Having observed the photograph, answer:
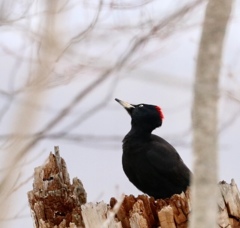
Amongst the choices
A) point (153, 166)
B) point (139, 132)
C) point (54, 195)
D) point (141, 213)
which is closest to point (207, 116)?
point (141, 213)

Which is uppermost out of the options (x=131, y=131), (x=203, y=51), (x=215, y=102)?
(x=131, y=131)

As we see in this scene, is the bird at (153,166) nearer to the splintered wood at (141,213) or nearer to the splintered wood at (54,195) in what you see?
the splintered wood at (54,195)

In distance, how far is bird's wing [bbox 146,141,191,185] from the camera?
21.5 ft

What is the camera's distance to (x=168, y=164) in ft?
21.8

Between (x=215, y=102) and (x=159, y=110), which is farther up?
(x=159, y=110)

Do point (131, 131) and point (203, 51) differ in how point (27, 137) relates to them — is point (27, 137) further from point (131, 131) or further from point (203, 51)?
point (131, 131)

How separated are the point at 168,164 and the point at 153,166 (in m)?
0.13

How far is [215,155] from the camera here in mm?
2908

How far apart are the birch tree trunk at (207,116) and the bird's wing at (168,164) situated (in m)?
3.66

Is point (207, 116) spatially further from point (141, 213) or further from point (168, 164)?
Answer: point (168, 164)

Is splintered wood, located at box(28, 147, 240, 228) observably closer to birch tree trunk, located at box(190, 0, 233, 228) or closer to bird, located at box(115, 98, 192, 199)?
bird, located at box(115, 98, 192, 199)

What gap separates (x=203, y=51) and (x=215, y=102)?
190mm

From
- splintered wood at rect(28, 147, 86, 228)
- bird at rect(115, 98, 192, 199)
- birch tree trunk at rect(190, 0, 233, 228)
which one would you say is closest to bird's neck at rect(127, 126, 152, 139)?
bird at rect(115, 98, 192, 199)

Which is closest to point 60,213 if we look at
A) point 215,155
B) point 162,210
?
point 162,210
